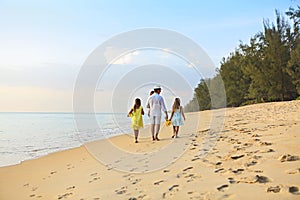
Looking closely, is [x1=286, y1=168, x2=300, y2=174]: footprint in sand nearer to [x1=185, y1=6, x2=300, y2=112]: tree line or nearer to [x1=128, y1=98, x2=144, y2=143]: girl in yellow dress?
[x1=128, y1=98, x2=144, y2=143]: girl in yellow dress

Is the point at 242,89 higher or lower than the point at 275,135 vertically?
higher

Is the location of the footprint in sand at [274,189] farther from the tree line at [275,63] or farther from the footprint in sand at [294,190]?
the tree line at [275,63]

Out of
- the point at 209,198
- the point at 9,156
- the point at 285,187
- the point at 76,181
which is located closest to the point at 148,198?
the point at 209,198

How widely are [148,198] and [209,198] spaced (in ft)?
2.96

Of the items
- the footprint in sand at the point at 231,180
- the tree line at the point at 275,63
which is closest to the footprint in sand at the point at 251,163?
the footprint in sand at the point at 231,180

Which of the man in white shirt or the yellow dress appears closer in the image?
the man in white shirt

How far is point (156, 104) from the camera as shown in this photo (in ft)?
36.1

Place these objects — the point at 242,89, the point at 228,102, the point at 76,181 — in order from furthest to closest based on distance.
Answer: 1. the point at 228,102
2. the point at 242,89
3. the point at 76,181

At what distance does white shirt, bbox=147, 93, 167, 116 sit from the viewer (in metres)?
11.0

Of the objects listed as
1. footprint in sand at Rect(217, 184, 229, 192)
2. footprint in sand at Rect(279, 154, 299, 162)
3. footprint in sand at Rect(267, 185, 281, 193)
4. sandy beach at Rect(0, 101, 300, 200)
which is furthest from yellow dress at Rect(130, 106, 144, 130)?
footprint in sand at Rect(267, 185, 281, 193)

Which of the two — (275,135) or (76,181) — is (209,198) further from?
(275,135)

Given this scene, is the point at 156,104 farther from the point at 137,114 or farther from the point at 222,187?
the point at 222,187

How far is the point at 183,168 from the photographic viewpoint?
5758 mm

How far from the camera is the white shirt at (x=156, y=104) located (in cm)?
1098
